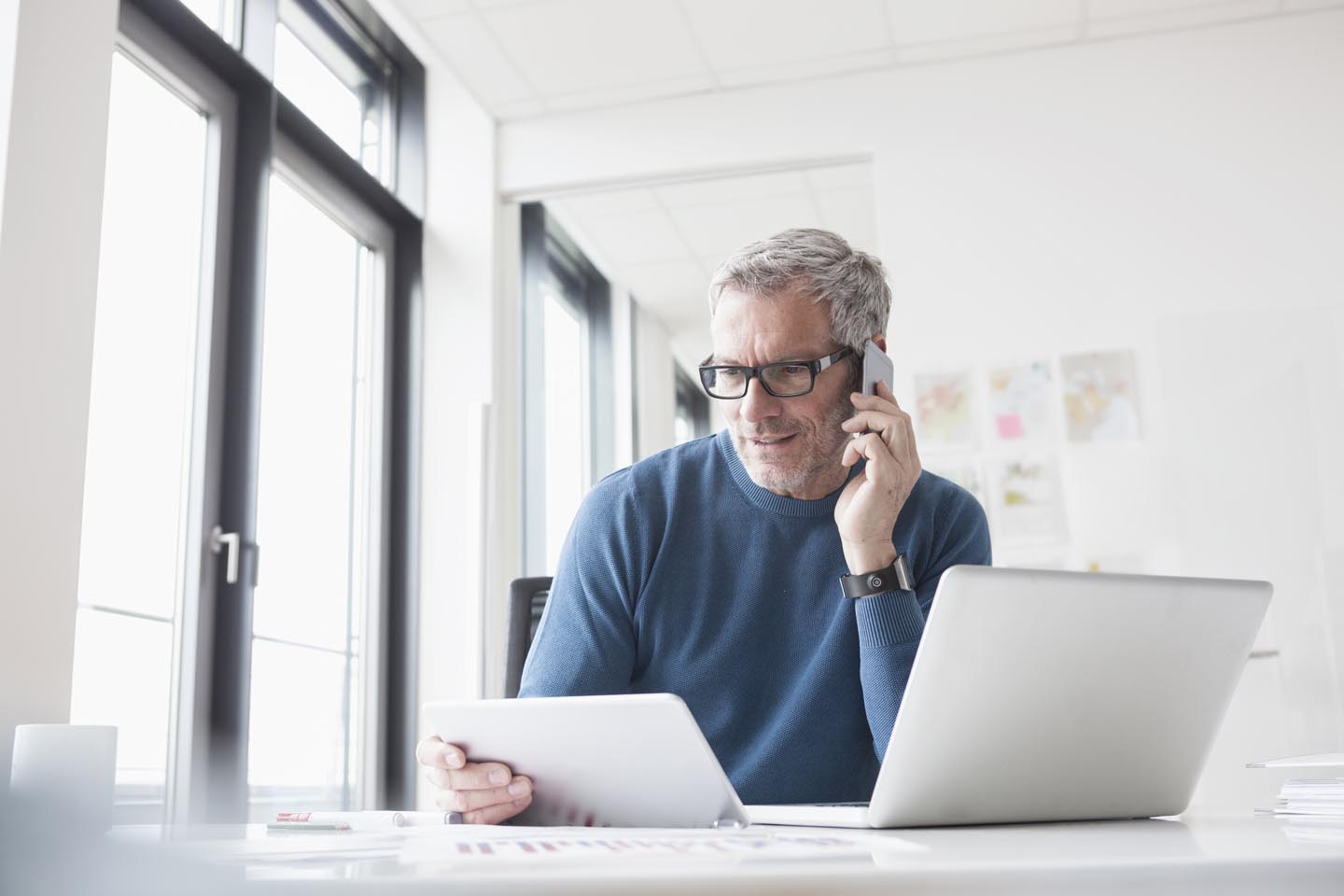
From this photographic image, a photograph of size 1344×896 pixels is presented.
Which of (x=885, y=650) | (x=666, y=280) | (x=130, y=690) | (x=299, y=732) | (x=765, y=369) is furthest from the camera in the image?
(x=666, y=280)

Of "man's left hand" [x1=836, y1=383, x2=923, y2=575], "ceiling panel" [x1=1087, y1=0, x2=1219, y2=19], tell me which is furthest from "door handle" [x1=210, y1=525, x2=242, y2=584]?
"ceiling panel" [x1=1087, y1=0, x2=1219, y2=19]

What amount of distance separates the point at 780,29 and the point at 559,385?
153cm

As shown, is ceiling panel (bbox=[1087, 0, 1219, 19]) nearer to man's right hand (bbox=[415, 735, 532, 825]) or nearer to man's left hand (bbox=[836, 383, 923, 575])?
man's left hand (bbox=[836, 383, 923, 575])

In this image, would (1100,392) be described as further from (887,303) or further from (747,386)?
(747,386)

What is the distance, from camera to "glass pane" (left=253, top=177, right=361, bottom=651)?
10.2 ft

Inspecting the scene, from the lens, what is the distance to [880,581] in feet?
4.63

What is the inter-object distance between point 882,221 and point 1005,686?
3.00 metres

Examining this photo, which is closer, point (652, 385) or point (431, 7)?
point (431, 7)

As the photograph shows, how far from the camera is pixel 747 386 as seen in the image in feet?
5.24

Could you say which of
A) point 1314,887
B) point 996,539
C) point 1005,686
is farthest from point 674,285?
point 1314,887

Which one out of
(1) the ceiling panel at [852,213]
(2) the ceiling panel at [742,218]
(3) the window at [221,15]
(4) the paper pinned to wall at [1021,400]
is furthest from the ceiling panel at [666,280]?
(3) the window at [221,15]

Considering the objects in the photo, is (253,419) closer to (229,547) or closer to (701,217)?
(229,547)

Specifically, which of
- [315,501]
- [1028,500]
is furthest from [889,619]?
[315,501]

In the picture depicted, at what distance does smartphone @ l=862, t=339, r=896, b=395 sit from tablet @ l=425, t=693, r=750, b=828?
83 cm
